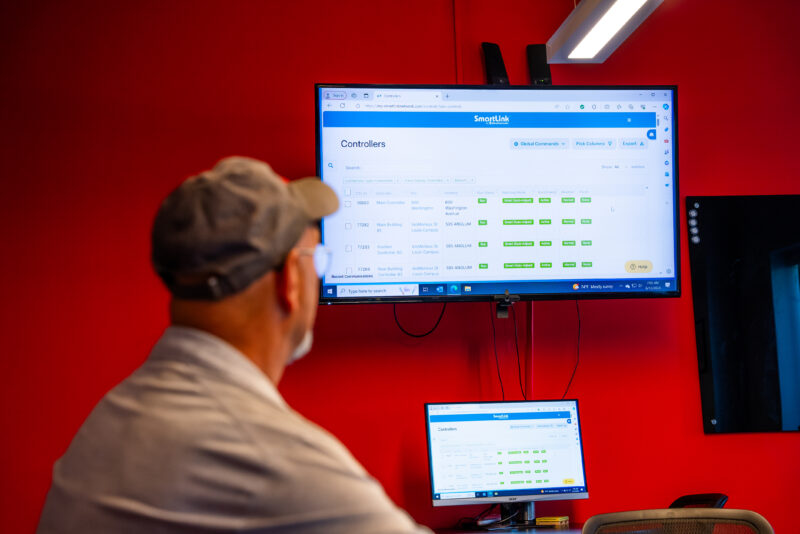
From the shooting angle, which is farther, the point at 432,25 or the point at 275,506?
the point at 432,25

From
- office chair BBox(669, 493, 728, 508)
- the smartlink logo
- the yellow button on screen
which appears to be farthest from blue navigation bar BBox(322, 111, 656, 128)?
office chair BBox(669, 493, 728, 508)

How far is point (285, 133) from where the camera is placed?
2.99 meters

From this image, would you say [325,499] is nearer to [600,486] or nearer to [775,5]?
[600,486]

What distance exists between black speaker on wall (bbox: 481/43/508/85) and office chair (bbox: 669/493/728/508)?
163 centimetres

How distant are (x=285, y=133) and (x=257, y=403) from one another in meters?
2.10

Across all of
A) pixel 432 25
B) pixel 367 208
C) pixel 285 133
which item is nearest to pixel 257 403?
pixel 367 208

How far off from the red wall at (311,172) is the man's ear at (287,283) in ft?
5.77

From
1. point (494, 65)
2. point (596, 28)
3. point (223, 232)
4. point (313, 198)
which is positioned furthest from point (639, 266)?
point (223, 232)

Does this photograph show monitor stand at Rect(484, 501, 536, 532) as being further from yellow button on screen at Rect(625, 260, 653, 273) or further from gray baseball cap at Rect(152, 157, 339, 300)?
gray baseball cap at Rect(152, 157, 339, 300)

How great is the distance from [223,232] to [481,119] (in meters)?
1.89

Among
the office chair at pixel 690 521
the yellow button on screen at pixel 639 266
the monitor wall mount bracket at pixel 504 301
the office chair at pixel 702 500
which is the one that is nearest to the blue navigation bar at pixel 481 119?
the yellow button on screen at pixel 639 266

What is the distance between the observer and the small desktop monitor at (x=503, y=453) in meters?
2.74

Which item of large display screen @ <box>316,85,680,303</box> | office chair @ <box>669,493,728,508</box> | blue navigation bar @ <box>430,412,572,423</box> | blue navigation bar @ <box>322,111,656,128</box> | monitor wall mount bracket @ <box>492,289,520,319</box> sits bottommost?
office chair @ <box>669,493,728,508</box>

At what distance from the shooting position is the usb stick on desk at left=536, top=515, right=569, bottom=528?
110 inches
